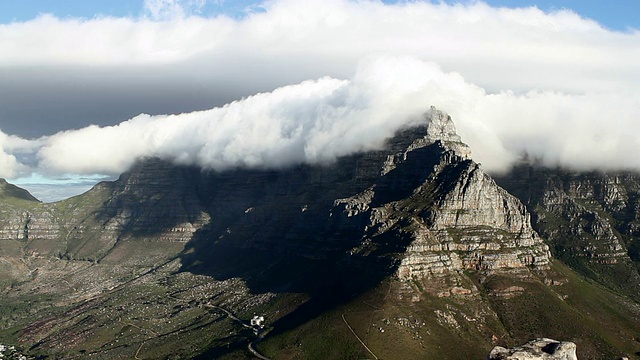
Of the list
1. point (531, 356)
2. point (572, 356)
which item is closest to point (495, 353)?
point (531, 356)

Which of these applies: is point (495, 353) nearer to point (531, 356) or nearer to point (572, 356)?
point (531, 356)
